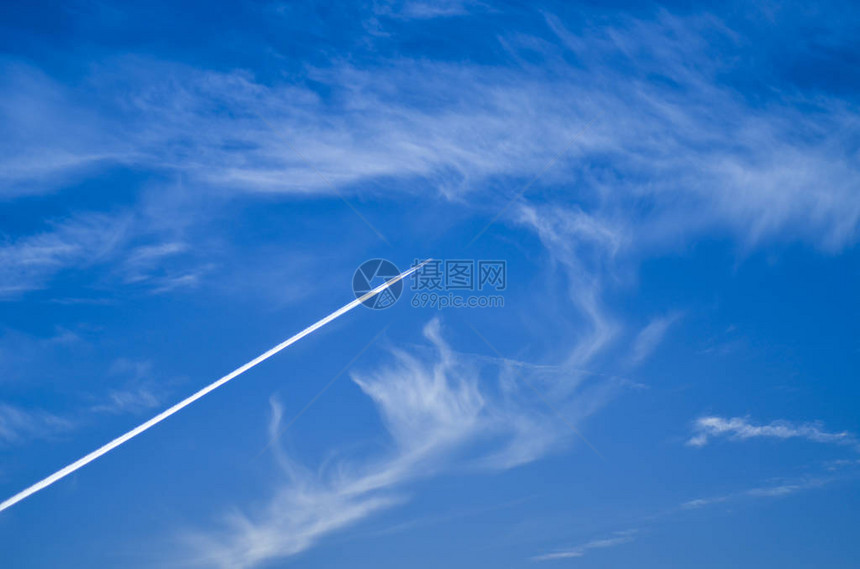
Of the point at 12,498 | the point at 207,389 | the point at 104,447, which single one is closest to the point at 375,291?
the point at 207,389

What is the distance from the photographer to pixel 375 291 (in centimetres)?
4875

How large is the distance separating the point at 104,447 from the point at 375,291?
19445 mm

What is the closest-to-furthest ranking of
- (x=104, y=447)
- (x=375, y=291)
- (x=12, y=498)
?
(x=12, y=498)
(x=104, y=447)
(x=375, y=291)

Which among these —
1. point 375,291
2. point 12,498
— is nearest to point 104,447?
point 12,498

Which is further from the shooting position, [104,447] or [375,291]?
[375,291]

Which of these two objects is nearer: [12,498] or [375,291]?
[12,498]

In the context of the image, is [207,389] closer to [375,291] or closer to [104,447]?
[104,447]

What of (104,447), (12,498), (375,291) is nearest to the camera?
(12,498)

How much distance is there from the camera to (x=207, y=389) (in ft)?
133

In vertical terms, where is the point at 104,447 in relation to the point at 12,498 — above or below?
above

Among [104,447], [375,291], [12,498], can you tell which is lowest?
[12,498]

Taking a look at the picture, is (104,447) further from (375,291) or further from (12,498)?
(375,291)

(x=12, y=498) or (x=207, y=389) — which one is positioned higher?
(x=207, y=389)

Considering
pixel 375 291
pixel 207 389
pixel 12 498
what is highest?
pixel 375 291
